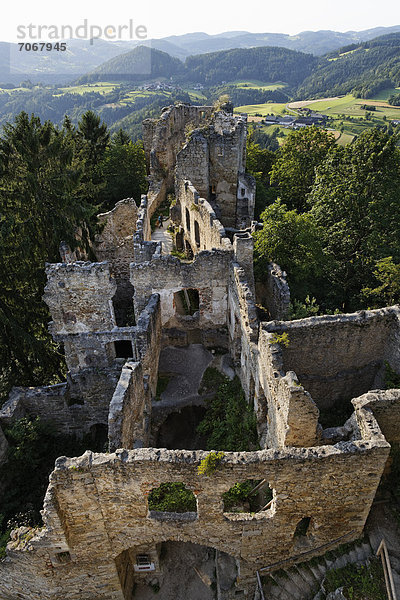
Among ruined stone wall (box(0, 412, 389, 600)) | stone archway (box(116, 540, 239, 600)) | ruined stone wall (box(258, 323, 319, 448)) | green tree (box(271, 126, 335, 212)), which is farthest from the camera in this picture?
green tree (box(271, 126, 335, 212))

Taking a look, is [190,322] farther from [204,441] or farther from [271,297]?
[204,441]

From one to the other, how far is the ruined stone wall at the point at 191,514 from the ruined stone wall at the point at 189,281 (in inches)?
354

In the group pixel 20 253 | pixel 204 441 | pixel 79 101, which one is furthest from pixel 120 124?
pixel 204 441

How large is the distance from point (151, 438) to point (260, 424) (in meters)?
4.89

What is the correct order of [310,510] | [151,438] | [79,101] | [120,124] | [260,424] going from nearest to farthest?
[310,510] < [260,424] < [151,438] < [120,124] < [79,101]

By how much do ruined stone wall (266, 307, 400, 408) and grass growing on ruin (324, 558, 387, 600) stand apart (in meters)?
5.09

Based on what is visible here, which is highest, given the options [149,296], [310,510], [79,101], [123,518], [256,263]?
[79,101]

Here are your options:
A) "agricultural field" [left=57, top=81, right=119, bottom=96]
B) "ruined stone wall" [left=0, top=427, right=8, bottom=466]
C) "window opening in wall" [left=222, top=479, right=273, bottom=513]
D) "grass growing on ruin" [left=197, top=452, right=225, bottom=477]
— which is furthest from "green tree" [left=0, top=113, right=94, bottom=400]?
"agricultural field" [left=57, top=81, right=119, bottom=96]

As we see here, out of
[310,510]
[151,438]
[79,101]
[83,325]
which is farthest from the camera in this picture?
[79,101]

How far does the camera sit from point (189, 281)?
56.5 ft

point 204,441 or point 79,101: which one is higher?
point 79,101

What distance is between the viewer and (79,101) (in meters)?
140

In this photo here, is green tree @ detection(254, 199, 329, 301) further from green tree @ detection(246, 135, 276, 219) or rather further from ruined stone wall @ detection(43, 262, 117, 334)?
green tree @ detection(246, 135, 276, 219)

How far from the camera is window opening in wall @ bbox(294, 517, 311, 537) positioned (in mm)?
11094
